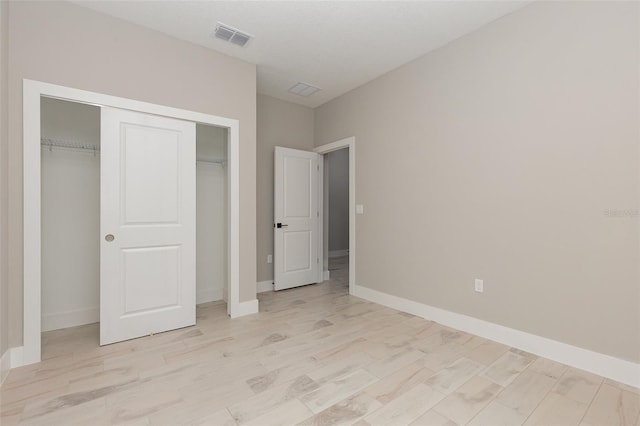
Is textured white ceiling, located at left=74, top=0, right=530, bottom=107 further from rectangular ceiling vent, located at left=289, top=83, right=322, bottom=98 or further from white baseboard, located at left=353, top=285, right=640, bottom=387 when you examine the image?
white baseboard, located at left=353, top=285, right=640, bottom=387

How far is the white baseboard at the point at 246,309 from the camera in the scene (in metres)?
3.20

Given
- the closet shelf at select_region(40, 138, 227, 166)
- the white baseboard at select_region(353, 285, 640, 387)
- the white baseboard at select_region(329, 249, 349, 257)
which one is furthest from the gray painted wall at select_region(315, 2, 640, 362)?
the white baseboard at select_region(329, 249, 349, 257)

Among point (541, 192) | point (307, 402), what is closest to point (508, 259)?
point (541, 192)

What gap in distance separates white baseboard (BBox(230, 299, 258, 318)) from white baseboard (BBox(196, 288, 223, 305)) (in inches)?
27.7

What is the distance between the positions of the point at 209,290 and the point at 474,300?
3034 mm

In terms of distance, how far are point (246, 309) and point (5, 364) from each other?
6.05 feet

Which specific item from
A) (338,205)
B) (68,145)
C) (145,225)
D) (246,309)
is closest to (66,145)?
(68,145)

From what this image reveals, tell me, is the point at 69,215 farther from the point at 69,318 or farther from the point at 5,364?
the point at 5,364

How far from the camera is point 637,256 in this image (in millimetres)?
1929

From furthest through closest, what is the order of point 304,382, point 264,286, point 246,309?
point 264,286 → point 246,309 → point 304,382

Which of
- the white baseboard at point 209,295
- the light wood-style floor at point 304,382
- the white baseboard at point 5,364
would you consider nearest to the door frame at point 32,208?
the white baseboard at point 5,364

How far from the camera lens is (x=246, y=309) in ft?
10.7

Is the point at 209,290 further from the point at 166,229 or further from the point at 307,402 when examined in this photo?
the point at 307,402

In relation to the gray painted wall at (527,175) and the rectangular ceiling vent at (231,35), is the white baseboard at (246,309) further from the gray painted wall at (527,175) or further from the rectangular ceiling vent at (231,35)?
the rectangular ceiling vent at (231,35)
